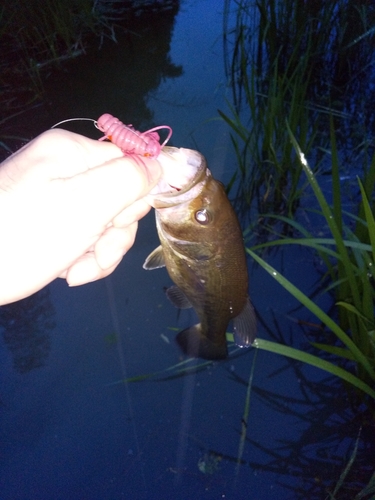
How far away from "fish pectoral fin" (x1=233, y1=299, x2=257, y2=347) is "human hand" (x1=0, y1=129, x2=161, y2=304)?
0.79 m

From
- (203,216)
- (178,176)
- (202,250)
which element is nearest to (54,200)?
(178,176)

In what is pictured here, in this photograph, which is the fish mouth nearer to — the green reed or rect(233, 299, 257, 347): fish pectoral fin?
rect(233, 299, 257, 347): fish pectoral fin

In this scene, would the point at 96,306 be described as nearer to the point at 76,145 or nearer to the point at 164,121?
the point at 76,145

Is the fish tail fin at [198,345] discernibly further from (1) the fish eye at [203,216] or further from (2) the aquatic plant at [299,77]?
(2) the aquatic plant at [299,77]

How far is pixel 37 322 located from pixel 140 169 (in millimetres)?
1677

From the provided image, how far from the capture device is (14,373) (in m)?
2.25

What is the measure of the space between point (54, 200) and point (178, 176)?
41cm

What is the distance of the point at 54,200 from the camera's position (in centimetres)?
Answer: 111

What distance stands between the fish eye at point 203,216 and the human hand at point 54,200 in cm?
20

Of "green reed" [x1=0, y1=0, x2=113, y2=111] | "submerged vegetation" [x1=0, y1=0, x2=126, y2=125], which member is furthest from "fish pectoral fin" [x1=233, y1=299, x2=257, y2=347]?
"green reed" [x1=0, y1=0, x2=113, y2=111]

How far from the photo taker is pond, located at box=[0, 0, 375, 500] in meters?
1.90

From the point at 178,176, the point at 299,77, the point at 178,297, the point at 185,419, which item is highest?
the point at 178,176

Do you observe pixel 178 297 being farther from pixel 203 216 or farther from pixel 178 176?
pixel 178 176

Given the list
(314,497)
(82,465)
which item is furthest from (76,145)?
(314,497)
